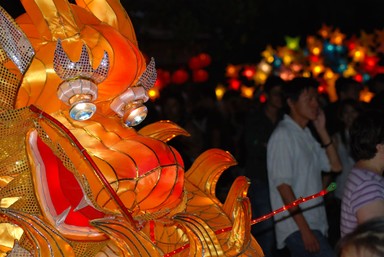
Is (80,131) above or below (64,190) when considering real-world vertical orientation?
above

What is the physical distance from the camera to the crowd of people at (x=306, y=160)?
4.27m

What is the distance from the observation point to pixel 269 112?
7.05 metres

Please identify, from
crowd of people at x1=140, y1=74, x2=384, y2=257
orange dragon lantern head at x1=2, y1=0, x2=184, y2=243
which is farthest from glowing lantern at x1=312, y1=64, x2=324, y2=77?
orange dragon lantern head at x1=2, y1=0, x2=184, y2=243

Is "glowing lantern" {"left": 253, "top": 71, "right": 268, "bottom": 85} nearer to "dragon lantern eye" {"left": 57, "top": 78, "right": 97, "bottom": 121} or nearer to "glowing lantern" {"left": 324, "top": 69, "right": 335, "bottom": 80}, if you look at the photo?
→ "glowing lantern" {"left": 324, "top": 69, "right": 335, "bottom": 80}

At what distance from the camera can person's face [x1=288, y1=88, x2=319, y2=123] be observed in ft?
18.0

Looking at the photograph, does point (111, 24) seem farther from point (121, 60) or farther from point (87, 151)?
point (87, 151)

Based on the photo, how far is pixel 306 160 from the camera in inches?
210

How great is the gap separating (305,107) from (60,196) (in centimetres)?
284

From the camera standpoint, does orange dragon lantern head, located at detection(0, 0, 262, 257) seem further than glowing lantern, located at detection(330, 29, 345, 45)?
No

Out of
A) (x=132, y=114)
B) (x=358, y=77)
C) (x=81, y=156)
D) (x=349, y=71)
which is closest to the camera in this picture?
(x=81, y=156)

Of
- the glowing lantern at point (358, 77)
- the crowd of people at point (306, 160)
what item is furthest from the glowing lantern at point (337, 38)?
the crowd of people at point (306, 160)

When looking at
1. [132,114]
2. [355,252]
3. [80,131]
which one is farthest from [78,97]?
[355,252]

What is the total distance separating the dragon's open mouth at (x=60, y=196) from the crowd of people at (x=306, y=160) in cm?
83

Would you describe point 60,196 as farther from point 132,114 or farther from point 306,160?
point 306,160
